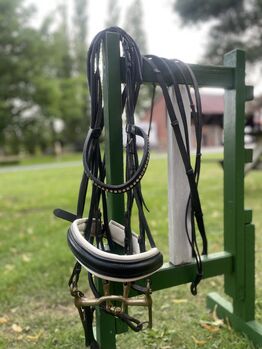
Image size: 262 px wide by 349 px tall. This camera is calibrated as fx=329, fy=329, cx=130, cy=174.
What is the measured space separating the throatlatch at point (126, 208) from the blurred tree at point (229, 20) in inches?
266

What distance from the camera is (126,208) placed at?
1.19 m

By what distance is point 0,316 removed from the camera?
6.03 ft

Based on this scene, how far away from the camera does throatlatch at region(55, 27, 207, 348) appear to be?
3.34 feet

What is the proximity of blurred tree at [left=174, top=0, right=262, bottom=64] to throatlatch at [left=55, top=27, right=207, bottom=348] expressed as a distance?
266 inches

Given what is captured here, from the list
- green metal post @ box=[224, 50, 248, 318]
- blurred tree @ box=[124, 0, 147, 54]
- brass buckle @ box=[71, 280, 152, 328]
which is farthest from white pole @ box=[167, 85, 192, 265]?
blurred tree @ box=[124, 0, 147, 54]

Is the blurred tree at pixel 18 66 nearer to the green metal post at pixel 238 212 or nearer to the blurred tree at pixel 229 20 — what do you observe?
the blurred tree at pixel 229 20

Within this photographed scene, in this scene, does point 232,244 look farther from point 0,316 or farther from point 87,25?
point 87,25

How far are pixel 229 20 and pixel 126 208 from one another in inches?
305

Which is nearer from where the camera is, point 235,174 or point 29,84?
point 235,174

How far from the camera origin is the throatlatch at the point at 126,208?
1.02 m

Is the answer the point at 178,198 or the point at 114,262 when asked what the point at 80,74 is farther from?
the point at 114,262

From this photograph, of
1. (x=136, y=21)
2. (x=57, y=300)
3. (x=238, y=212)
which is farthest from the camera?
(x=136, y=21)

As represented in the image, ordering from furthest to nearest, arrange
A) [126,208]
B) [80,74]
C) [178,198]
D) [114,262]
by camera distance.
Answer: [80,74] < [178,198] < [126,208] < [114,262]

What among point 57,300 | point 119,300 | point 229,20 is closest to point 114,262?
point 119,300
